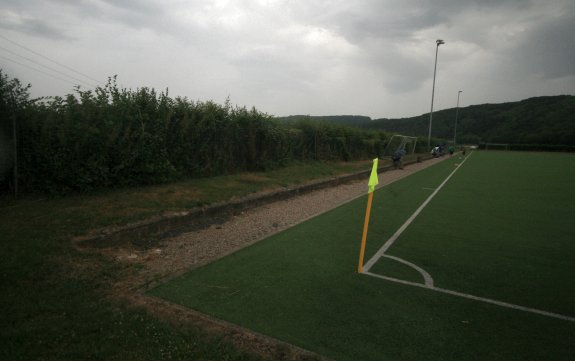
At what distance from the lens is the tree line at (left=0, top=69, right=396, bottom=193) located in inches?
280

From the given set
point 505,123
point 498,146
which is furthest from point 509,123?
point 498,146

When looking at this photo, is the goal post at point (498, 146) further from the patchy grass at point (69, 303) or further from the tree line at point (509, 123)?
the patchy grass at point (69, 303)

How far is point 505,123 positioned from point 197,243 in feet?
378

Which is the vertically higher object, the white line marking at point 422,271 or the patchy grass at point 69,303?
the patchy grass at point 69,303

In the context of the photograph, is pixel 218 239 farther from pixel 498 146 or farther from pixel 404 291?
pixel 498 146

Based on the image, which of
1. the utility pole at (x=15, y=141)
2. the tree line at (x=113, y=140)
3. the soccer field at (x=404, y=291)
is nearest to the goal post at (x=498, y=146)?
the tree line at (x=113, y=140)

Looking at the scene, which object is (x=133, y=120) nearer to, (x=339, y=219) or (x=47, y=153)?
(x=47, y=153)

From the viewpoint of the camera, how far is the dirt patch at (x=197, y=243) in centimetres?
307

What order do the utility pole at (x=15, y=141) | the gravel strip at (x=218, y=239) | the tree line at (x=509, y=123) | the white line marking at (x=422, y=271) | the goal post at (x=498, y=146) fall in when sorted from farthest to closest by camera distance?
the tree line at (x=509, y=123) < the goal post at (x=498, y=146) < the utility pole at (x=15, y=141) < the gravel strip at (x=218, y=239) < the white line marking at (x=422, y=271)

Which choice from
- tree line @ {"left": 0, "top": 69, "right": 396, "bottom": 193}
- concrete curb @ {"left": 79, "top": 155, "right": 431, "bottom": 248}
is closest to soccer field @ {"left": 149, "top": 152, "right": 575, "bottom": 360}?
concrete curb @ {"left": 79, "top": 155, "right": 431, "bottom": 248}

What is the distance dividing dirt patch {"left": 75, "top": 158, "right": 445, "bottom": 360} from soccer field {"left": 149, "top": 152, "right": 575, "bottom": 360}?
0.19m

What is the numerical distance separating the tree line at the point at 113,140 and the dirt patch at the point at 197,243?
9.17 feet

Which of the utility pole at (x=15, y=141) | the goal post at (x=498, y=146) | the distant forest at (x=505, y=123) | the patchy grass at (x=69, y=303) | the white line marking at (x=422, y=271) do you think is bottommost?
the white line marking at (x=422, y=271)

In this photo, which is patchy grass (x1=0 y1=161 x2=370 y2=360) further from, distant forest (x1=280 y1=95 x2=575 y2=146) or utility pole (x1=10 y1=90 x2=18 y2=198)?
distant forest (x1=280 y1=95 x2=575 y2=146)
